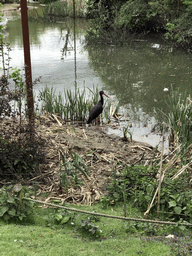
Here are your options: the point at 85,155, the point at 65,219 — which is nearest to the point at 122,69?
the point at 85,155

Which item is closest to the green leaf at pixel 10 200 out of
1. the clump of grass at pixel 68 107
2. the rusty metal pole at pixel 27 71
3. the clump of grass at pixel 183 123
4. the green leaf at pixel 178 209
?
the rusty metal pole at pixel 27 71

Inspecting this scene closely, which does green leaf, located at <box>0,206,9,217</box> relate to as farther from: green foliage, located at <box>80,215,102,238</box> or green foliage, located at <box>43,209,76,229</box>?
green foliage, located at <box>80,215,102,238</box>

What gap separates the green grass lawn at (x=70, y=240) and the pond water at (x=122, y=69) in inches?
137

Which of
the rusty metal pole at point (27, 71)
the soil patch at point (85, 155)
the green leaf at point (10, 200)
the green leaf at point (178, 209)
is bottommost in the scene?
the soil patch at point (85, 155)

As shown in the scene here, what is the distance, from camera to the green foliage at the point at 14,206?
11.1ft

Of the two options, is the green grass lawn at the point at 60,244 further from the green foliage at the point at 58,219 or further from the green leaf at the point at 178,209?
the green leaf at the point at 178,209

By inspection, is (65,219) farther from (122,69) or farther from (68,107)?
(122,69)

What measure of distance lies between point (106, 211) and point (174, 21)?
13692 millimetres

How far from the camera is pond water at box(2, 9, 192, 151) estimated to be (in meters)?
8.63

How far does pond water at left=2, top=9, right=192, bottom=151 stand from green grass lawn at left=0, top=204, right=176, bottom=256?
3474 mm

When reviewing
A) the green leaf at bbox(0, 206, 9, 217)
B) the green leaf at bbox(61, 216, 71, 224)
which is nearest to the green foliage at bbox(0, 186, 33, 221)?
the green leaf at bbox(0, 206, 9, 217)

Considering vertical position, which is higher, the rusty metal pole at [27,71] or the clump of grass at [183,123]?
the rusty metal pole at [27,71]

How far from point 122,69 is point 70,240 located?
10054 millimetres

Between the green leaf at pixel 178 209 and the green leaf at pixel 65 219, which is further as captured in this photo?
the green leaf at pixel 178 209
